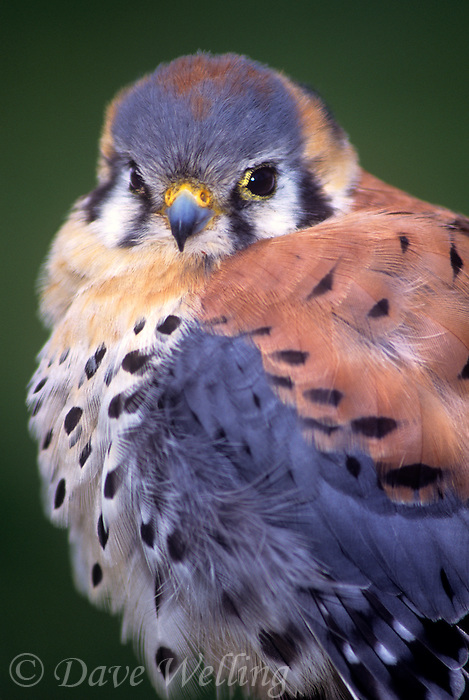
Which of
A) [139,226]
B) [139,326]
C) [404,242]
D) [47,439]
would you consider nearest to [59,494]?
[47,439]

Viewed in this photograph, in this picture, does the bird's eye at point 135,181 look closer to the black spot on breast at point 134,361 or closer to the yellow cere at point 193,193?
the yellow cere at point 193,193

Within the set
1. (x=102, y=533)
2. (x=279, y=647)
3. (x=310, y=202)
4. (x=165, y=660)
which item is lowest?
(x=165, y=660)

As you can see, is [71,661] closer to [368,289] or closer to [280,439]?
[280,439]

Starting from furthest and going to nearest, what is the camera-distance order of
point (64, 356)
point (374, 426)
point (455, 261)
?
point (64, 356) → point (455, 261) → point (374, 426)

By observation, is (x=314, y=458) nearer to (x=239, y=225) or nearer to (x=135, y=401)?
(x=135, y=401)

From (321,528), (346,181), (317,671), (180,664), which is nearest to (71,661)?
(180,664)

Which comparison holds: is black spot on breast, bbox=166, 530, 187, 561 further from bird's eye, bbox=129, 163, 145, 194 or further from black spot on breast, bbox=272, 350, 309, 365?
bird's eye, bbox=129, 163, 145, 194

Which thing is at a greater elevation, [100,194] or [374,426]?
[100,194]
